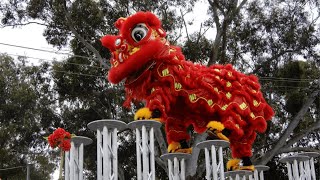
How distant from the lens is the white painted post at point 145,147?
19.1 feet

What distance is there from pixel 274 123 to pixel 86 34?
512 cm

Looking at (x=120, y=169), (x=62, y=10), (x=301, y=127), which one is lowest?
(x=120, y=169)

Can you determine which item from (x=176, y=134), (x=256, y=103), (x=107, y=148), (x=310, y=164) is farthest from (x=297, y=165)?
(x=107, y=148)

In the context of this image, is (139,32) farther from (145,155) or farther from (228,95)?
(145,155)

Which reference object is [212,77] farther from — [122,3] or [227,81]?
[122,3]

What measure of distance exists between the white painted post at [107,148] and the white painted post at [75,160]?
14.3 inches

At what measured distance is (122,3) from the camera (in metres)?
12.0

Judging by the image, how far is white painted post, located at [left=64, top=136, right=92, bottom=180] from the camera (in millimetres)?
5816

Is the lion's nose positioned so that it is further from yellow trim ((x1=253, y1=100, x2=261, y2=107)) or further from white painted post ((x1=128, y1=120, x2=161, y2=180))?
yellow trim ((x1=253, y1=100, x2=261, y2=107))

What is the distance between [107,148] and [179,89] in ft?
5.03

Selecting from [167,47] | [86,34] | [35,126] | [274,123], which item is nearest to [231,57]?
[274,123]

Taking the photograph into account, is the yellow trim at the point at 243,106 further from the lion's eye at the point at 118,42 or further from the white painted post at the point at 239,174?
the lion's eye at the point at 118,42

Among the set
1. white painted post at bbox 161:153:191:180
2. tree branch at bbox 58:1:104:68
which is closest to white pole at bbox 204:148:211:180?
white painted post at bbox 161:153:191:180

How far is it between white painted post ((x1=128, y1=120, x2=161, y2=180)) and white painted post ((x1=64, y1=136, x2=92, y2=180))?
57cm
